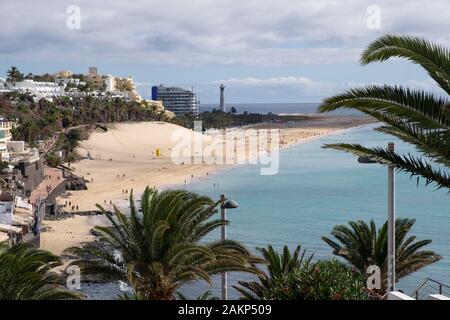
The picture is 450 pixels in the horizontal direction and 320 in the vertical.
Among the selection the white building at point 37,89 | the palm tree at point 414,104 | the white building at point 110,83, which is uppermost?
the white building at point 110,83

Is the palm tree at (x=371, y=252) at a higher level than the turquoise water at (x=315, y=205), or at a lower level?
higher

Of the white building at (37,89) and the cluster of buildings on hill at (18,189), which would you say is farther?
the white building at (37,89)

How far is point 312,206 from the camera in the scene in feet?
167

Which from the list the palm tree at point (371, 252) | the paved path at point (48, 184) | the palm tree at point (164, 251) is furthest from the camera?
the paved path at point (48, 184)

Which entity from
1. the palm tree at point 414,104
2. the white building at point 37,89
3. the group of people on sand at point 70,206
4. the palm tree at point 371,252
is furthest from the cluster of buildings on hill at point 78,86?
the palm tree at point 414,104

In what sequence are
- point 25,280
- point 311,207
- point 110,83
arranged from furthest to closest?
1. point 110,83
2. point 311,207
3. point 25,280

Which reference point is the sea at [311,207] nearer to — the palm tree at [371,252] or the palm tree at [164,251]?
the palm tree at [371,252]

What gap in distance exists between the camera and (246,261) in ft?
37.6

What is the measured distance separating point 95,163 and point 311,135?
60561 millimetres

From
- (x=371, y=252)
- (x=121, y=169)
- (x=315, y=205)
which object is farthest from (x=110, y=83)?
(x=371, y=252)

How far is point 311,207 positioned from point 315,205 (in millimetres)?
1048

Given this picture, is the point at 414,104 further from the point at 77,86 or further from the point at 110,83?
the point at 110,83

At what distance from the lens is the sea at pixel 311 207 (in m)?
30.4
